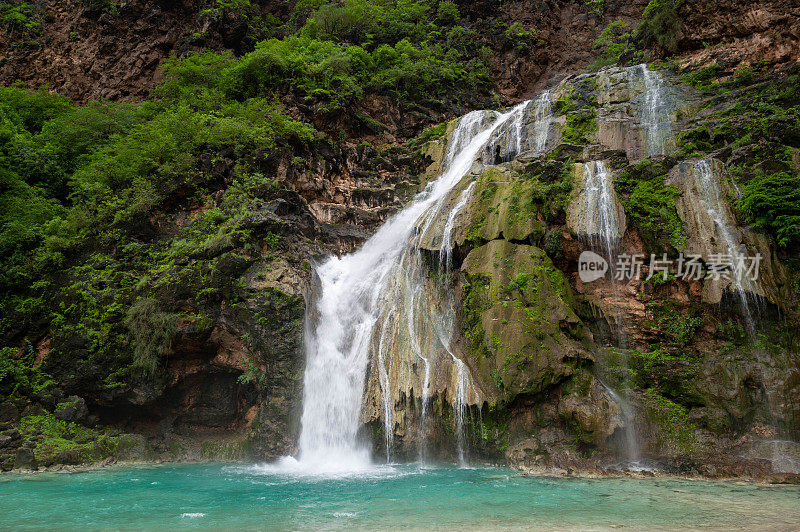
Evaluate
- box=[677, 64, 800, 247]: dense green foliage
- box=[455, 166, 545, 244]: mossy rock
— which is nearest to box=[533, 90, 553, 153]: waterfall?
box=[455, 166, 545, 244]: mossy rock

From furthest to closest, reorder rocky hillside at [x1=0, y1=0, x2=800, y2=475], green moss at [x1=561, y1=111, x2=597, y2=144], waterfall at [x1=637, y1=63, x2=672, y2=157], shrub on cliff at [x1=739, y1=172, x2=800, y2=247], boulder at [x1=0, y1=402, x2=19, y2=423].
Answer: green moss at [x1=561, y1=111, x2=597, y2=144] → waterfall at [x1=637, y1=63, x2=672, y2=157] → boulder at [x1=0, y1=402, x2=19, y2=423] → shrub on cliff at [x1=739, y1=172, x2=800, y2=247] → rocky hillside at [x1=0, y1=0, x2=800, y2=475]

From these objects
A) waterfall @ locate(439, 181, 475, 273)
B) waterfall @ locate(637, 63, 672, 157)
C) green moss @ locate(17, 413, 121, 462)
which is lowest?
green moss @ locate(17, 413, 121, 462)

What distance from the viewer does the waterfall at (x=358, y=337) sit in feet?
40.7

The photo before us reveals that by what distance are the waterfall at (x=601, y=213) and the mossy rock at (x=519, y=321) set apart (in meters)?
1.68

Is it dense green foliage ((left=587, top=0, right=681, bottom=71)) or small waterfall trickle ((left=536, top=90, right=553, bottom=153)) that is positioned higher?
dense green foliage ((left=587, top=0, right=681, bottom=71))

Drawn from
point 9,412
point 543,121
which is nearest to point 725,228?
point 543,121

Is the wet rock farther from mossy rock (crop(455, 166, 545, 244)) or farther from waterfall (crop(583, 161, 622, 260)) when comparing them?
waterfall (crop(583, 161, 622, 260))

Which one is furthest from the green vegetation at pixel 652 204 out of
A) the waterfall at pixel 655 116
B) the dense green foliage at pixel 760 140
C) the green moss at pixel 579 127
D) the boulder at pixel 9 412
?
the boulder at pixel 9 412

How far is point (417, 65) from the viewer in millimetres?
26547

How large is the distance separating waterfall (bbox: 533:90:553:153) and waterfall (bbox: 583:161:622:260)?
15.0 feet

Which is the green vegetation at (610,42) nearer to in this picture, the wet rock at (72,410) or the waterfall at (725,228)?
the waterfall at (725,228)

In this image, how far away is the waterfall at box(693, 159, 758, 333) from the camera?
11516mm

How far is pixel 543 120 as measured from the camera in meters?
19.7

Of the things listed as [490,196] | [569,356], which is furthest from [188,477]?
[490,196]
